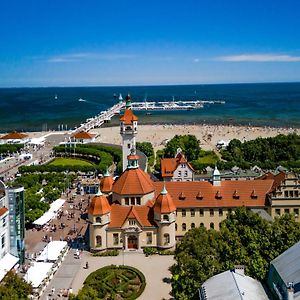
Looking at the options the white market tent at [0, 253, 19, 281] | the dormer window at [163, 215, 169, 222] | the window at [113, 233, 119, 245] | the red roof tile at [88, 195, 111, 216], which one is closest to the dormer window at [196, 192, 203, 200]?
the dormer window at [163, 215, 169, 222]

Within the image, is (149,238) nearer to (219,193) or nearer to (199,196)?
(199,196)

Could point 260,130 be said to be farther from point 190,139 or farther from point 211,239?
point 211,239

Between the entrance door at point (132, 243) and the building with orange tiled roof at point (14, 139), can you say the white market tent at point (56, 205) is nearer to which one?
the entrance door at point (132, 243)

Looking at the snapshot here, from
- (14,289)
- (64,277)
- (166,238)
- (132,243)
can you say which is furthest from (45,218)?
(14,289)

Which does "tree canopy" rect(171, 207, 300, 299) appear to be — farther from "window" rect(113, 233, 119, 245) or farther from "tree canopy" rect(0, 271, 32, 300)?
"window" rect(113, 233, 119, 245)

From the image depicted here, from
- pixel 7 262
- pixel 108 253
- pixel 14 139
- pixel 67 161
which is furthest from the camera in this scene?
pixel 14 139

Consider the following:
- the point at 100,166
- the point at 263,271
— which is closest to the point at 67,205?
the point at 100,166

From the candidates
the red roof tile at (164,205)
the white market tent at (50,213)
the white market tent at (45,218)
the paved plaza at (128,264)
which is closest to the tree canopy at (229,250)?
the paved plaza at (128,264)
